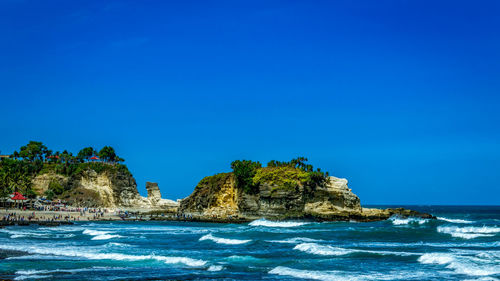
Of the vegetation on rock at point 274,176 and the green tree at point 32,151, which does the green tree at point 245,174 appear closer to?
the vegetation on rock at point 274,176

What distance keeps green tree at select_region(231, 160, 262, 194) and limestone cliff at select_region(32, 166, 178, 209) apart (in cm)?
3493

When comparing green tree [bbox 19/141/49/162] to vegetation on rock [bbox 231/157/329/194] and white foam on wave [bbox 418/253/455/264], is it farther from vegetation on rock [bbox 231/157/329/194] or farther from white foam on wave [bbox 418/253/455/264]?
white foam on wave [bbox 418/253/455/264]

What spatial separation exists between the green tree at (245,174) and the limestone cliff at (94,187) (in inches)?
1375

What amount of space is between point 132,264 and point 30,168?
264 feet

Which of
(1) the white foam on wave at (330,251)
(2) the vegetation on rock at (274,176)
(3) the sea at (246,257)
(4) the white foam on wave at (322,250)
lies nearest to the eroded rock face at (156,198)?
(2) the vegetation on rock at (274,176)

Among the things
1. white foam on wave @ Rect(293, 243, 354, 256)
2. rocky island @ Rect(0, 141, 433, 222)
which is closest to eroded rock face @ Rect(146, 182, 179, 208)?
rocky island @ Rect(0, 141, 433, 222)

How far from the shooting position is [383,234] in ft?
176

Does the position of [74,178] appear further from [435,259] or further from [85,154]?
[435,259]

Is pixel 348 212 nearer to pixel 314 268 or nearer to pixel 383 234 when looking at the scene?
pixel 383 234

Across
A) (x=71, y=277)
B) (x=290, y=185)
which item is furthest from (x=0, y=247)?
(x=290, y=185)

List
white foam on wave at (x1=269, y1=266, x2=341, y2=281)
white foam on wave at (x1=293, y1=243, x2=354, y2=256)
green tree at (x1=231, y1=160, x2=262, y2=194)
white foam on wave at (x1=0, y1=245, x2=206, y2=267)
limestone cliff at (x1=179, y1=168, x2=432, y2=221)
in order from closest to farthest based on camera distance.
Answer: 1. white foam on wave at (x1=269, y1=266, x2=341, y2=281)
2. white foam on wave at (x1=0, y1=245, x2=206, y2=267)
3. white foam on wave at (x1=293, y1=243, x2=354, y2=256)
4. limestone cliff at (x1=179, y1=168, x2=432, y2=221)
5. green tree at (x1=231, y1=160, x2=262, y2=194)

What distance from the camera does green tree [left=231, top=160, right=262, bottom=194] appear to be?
3078 inches

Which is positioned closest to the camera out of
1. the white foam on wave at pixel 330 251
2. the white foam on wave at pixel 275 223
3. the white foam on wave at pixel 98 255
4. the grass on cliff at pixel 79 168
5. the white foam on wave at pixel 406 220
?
the white foam on wave at pixel 98 255

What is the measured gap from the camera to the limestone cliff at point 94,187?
99000mm
